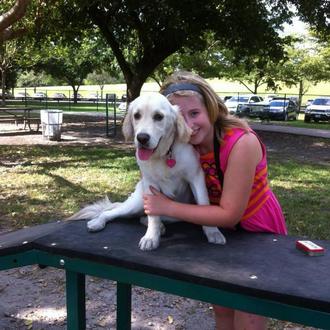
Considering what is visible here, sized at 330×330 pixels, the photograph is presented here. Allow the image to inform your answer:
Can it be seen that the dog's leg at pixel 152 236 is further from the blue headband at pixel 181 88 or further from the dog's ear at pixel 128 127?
the blue headband at pixel 181 88

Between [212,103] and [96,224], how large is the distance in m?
0.98

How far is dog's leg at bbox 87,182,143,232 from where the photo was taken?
9.44 feet

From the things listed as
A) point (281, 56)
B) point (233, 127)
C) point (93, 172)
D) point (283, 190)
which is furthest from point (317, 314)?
point (281, 56)

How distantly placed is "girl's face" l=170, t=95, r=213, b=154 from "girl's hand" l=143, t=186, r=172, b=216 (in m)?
0.32

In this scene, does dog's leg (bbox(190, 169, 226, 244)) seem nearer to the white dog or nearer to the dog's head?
the white dog

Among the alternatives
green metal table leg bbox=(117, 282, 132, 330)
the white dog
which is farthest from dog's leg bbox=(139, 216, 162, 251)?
green metal table leg bbox=(117, 282, 132, 330)

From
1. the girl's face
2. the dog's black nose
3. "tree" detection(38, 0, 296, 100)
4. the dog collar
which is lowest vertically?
the dog collar

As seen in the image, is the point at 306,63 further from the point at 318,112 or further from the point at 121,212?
the point at 121,212

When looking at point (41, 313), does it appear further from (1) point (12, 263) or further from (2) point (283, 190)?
(2) point (283, 190)

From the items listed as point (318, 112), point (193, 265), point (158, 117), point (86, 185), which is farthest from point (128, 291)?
point (318, 112)

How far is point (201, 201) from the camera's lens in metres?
2.55

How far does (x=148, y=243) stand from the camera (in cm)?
251

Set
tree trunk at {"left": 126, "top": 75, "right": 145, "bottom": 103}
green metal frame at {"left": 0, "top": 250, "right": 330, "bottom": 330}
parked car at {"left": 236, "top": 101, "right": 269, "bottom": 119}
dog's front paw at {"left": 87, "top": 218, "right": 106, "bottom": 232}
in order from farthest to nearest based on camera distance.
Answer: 1. parked car at {"left": 236, "top": 101, "right": 269, "bottom": 119}
2. tree trunk at {"left": 126, "top": 75, "right": 145, "bottom": 103}
3. dog's front paw at {"left": 87, "top": 218, "right": 106, "bottom": 232}
4. green metal frame at {"left": 0, "top": 250, "right": 330, "bottom": 330}

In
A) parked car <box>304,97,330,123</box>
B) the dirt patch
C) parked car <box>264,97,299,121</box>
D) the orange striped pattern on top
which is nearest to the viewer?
the orange striped pattern on top
